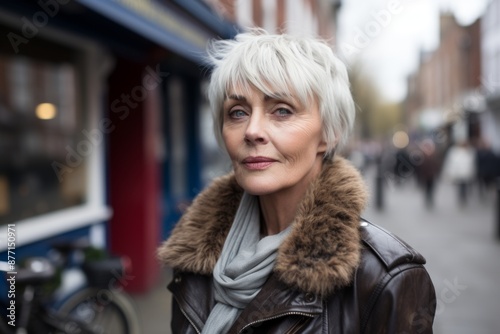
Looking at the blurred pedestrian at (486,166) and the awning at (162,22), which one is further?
the blurred pedestrian at (486,166)

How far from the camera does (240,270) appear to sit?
5.13 feet

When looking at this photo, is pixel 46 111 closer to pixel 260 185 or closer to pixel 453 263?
pixel 260 185

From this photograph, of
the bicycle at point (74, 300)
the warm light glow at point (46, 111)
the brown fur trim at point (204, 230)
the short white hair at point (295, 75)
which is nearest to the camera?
the short white hair at point (295, 75)

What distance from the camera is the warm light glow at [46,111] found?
196 inches

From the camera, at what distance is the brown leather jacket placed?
133 cm

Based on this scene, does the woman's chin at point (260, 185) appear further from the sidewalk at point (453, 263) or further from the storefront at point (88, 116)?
the storefront at point (88, 116)

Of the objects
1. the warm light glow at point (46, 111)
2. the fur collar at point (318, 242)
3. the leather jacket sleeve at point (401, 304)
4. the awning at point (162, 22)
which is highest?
the awning at point (162, 22)

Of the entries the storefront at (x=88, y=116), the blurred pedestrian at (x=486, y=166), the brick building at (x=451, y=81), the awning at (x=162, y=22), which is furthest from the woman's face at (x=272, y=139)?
the brick building at (x=451, y=81)

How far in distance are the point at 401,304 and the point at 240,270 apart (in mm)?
468

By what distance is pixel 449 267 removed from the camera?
7504mm

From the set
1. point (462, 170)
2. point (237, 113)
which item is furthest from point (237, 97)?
point (462, 170)

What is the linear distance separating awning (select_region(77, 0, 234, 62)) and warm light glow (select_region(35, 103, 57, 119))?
1171 mm

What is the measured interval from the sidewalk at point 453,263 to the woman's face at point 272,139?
265 millimetres

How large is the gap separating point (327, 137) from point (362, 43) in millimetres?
6181
